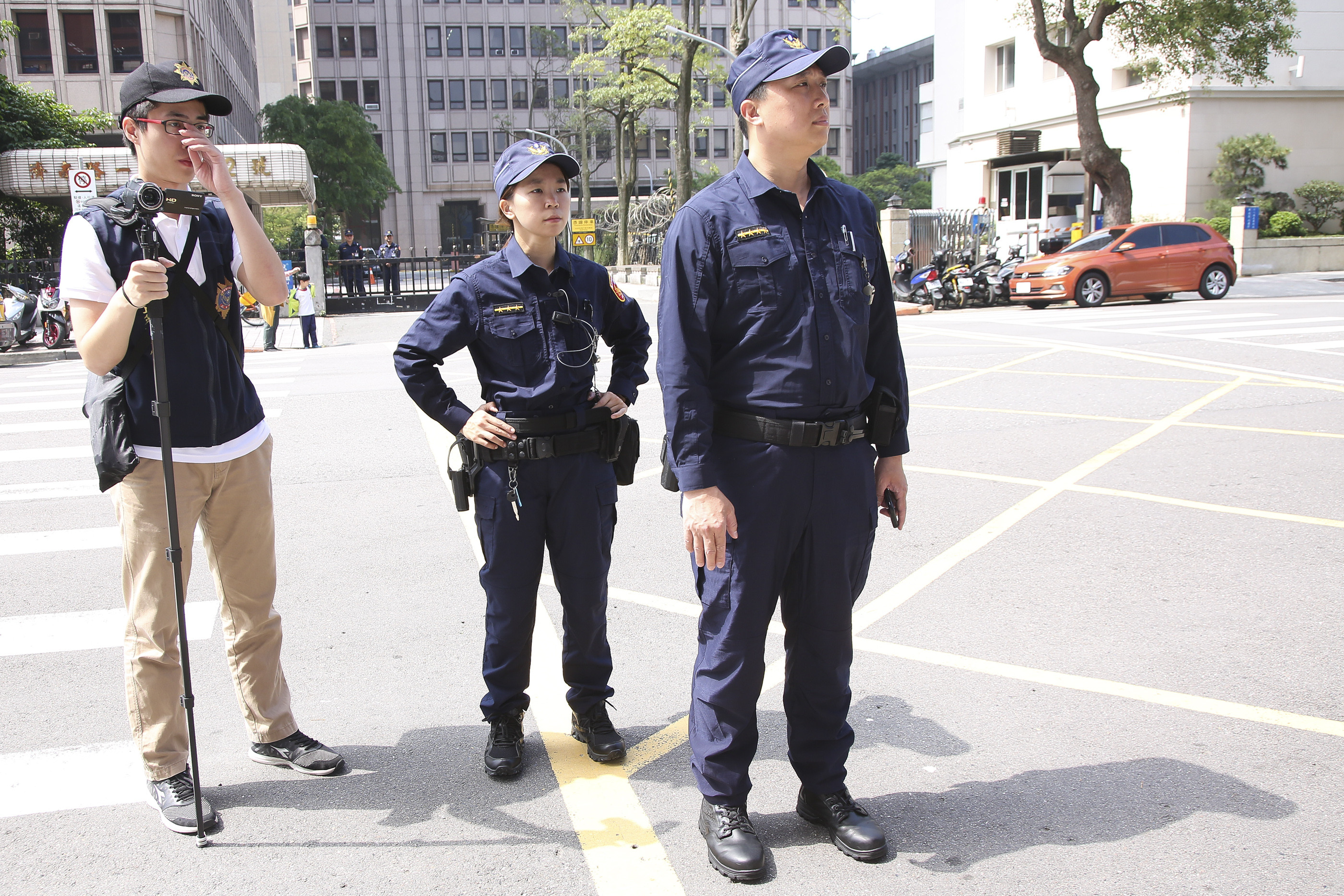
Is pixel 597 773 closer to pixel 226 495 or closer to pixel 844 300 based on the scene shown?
pixel 226 495

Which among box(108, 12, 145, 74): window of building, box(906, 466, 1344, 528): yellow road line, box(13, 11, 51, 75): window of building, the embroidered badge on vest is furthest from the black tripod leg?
box(13, 11, 51, 75): window of building

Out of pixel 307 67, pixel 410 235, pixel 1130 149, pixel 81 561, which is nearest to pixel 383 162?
pixel 410 235

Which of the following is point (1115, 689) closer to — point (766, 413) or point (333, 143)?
point (766, 413)

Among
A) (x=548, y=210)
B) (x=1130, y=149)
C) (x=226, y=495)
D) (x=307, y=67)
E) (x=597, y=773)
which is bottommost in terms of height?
(x=597, y=773)

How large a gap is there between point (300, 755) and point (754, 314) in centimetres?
206

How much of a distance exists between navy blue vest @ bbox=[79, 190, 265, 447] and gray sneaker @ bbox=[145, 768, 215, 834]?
101 cm

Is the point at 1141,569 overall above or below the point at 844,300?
below

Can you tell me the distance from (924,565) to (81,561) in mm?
4603

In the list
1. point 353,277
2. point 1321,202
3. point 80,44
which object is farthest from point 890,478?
point 80,44

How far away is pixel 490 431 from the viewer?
10.8 feet

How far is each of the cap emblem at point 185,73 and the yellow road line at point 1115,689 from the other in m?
3.17

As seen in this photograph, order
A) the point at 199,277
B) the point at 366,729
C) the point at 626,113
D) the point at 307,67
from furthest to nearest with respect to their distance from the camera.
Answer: the point at 307,67
the point at 626,113
the point at 366,729
the point at 199,277

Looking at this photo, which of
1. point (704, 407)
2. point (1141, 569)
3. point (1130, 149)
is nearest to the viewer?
point (704, 407)

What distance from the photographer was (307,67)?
7900cm
